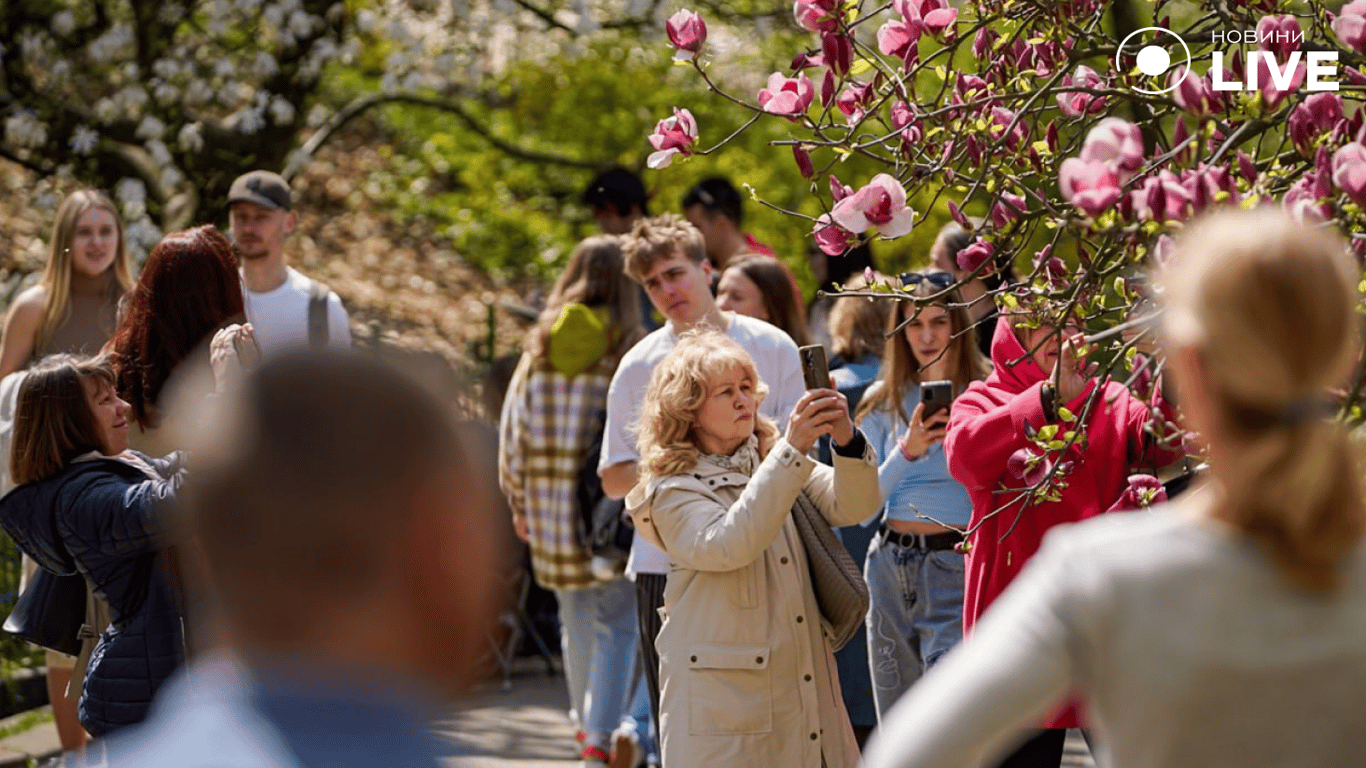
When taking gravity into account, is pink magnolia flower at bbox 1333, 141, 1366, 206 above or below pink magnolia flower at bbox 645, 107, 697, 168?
below

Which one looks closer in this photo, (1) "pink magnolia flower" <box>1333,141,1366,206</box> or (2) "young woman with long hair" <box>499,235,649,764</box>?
(1) "pink magnolia flower" <box>1333,141,1366,206</box>

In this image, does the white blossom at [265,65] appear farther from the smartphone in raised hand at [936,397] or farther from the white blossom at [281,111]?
the smartphone in raised hand at [936,397]

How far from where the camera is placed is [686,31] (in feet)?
13.5

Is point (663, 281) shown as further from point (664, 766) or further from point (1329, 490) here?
point (1329, 490)

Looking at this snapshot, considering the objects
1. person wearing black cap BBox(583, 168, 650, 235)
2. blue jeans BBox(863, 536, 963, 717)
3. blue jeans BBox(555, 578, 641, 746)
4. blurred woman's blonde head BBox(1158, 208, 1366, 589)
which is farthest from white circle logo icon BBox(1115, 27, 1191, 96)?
person wearing black cap BBox(583, 168, 650, 235)

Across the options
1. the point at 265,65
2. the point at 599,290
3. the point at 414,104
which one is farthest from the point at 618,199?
the point at 414,104

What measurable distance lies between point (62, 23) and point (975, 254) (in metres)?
8.37

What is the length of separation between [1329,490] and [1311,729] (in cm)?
27

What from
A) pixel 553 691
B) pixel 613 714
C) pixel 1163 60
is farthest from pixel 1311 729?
pixel 553 691

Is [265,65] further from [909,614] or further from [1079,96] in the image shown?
[1079,96]

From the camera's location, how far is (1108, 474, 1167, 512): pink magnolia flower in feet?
13.1

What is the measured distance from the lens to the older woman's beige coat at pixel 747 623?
15.8 feet

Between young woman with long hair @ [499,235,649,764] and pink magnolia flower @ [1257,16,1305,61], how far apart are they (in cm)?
410

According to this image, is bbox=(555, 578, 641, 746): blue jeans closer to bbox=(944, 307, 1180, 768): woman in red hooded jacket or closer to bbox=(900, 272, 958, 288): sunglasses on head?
bbox=(900, 272, 958, 288): sunglasses on head
